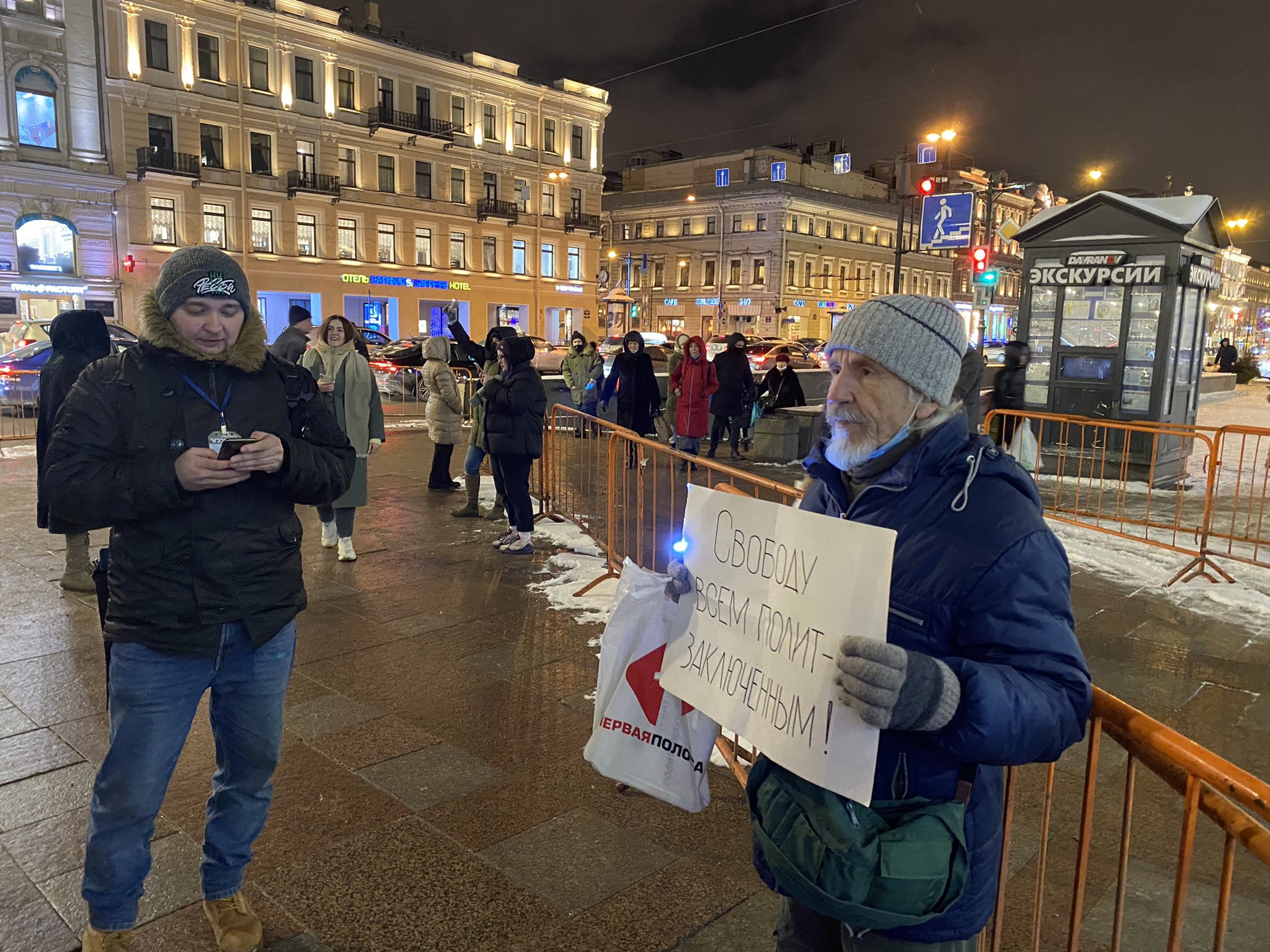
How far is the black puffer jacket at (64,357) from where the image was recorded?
5.14 m

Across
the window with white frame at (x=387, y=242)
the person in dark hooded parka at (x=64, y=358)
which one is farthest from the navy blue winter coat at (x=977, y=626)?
the window with white frame at (x=387, y=242)

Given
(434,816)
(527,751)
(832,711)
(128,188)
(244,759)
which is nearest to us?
(832,711)

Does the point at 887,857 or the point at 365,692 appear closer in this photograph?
the point at 887,857

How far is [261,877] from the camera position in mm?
3256

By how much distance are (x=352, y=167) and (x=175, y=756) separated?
4816cm

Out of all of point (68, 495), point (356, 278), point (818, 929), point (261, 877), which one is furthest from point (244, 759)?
point (356, 278)

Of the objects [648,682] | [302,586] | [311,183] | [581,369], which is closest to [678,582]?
[648,682]

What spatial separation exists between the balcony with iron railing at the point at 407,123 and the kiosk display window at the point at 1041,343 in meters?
40.3

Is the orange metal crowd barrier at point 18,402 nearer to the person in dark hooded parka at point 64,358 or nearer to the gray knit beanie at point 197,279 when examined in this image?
the person in dark hooded parka at point 64,358

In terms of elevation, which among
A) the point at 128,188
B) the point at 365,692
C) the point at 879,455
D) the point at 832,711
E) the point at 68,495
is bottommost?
the point at 365,692

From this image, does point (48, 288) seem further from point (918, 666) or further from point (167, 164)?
point (918, 666)

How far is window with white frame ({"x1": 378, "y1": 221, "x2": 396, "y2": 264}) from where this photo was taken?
47.3 meters

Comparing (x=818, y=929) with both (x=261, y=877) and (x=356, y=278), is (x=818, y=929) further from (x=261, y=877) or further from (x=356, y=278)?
(x=356, y=278)

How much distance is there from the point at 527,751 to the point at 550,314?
5247cm
